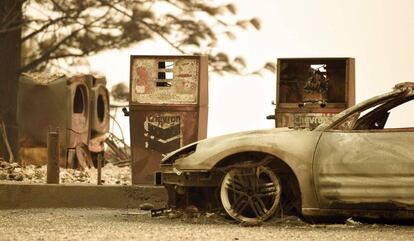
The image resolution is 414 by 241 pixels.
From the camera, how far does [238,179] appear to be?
27.8ft

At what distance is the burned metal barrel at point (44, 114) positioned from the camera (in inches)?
564

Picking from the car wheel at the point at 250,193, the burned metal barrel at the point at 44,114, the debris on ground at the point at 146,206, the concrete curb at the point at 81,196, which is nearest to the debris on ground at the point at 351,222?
the car wheel at the point at 250,193

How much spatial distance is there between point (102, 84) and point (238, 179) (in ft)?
25.9

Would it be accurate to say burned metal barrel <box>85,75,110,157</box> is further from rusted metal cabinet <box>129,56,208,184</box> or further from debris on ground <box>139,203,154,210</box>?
debris on ground <box>139,203,154,210</box>

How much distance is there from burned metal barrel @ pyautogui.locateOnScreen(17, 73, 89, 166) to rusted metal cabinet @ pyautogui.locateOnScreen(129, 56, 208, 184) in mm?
3026

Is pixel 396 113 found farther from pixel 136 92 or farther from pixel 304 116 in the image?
pixel 136 92

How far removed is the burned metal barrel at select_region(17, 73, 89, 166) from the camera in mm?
14320

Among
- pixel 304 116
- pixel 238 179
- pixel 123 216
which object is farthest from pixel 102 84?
pixel 238 179

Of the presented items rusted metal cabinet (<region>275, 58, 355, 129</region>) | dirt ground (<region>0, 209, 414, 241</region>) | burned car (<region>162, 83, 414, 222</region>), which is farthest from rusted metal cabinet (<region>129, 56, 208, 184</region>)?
burned car (<region>162, 83, 414, 222</region>)

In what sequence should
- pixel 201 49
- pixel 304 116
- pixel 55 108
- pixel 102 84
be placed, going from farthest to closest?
pixel 201 49, pixel 102 84, pixel 55 108, pixel 304 116

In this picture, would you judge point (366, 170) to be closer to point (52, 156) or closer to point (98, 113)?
point (52, 156)

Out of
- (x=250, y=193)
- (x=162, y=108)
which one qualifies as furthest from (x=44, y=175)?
(x=250, y=193)

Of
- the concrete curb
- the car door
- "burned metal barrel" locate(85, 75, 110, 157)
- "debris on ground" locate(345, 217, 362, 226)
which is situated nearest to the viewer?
the car door

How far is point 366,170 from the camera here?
8062mm
